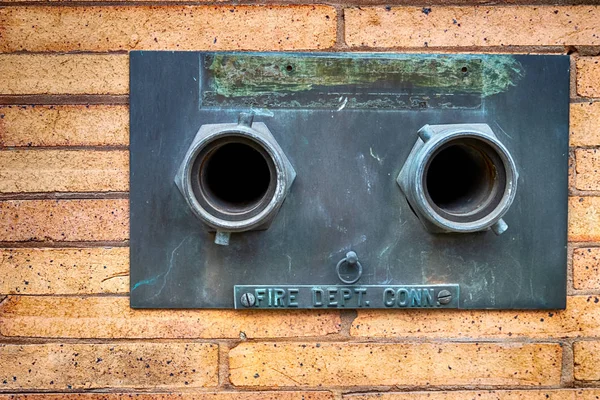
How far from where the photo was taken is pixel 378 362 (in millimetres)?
1151

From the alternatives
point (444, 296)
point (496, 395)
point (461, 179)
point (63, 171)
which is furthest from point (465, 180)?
point (63, 171)

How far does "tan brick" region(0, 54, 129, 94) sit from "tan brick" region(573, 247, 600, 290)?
107 centimetres

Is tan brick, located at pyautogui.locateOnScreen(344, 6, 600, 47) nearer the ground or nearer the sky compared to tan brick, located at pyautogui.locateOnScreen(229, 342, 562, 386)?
nearer the sky

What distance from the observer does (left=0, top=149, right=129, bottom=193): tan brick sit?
44.9 inches

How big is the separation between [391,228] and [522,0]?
585mm

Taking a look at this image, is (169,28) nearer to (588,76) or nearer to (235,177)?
(235,177)

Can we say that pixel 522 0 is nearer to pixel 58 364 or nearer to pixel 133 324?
pixel 133 324

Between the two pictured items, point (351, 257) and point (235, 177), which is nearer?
point (351, 257)

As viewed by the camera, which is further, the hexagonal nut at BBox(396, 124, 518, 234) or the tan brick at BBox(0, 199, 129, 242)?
the tan brick at BBox(0, 199, 129, 242)

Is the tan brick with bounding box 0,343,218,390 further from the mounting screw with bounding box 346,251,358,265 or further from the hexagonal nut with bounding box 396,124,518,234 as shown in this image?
the hexagonal nut with bounding box 396,124,518,234

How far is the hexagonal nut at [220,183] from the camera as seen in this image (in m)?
1.01

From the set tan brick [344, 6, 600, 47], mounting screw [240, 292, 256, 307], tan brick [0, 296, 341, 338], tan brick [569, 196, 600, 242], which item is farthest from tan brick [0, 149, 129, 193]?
tan brick [569, 196, 600, 242]

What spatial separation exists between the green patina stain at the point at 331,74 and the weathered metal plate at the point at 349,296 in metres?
0.42

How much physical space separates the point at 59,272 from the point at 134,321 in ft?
0.66
